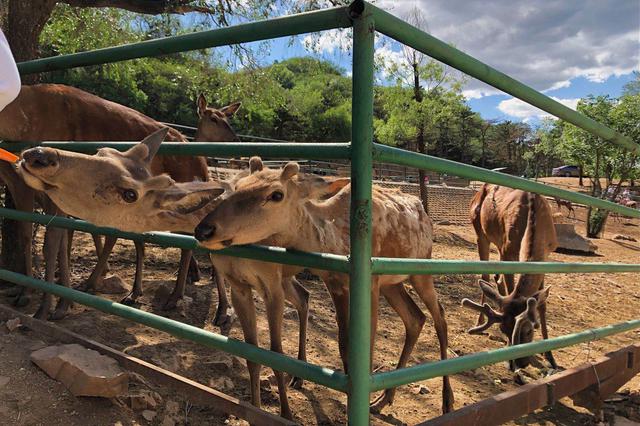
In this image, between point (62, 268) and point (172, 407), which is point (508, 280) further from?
point (62, 268)

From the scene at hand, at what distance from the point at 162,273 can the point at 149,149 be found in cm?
474

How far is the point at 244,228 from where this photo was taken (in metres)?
2.60

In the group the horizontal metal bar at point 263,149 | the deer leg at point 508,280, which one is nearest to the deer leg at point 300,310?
the horizontal metal bar at point 263,149

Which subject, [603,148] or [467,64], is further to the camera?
[603,148]

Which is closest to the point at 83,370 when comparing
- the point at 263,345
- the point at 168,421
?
the point at 168,421

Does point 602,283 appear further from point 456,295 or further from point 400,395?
point 400,395

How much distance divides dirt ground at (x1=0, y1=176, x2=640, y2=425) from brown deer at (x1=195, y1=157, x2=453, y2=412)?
43cm

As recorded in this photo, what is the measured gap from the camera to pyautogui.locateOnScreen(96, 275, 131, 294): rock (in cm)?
589

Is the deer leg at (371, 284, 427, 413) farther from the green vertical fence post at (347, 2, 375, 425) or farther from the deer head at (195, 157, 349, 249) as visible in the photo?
the green vertical fence post at (347, 2, 375, 425)

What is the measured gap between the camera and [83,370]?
8.74 ft

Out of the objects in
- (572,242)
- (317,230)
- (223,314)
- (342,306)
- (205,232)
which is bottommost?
(572,242)

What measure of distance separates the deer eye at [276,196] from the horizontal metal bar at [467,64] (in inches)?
49.2

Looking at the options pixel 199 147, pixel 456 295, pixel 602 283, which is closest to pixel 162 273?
pixel 456 295

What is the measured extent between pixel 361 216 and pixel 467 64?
90 cm
